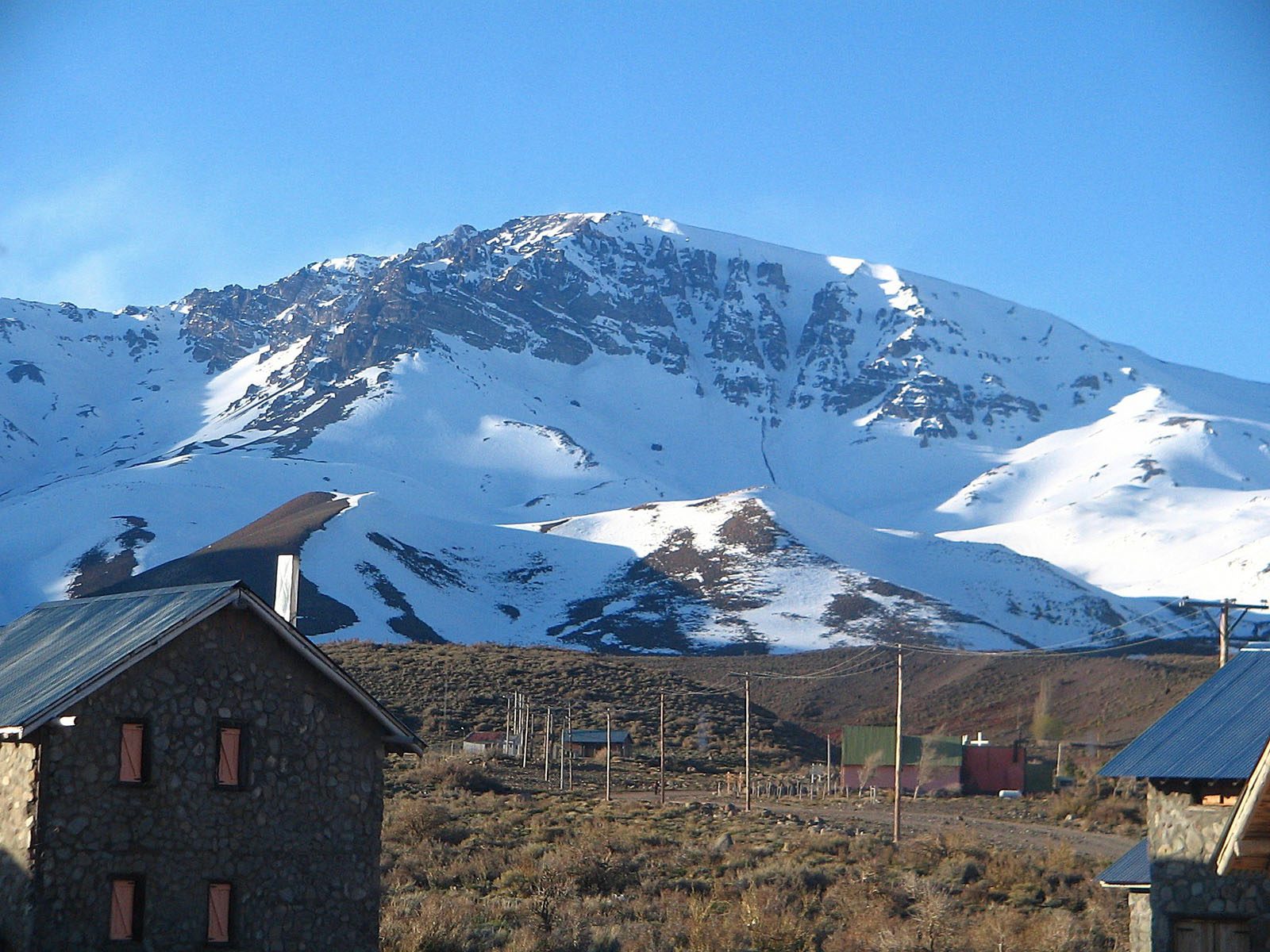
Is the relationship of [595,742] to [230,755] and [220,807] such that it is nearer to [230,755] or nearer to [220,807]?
[230,755]

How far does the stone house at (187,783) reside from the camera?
1845cm

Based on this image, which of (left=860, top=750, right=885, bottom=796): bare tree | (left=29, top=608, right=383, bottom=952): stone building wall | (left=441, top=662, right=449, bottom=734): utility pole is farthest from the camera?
(left=441, top=662, right=449, bottom=734): utility pole

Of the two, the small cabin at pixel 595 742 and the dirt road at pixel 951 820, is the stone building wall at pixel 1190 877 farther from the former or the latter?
the small cabin at pixel 595 742

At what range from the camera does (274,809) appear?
802 inches

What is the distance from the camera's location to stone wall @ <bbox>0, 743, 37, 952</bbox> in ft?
59.7

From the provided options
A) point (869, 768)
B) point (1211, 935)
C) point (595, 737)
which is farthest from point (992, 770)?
point (1211, 935)

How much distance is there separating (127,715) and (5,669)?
313 centimetres

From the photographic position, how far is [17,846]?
60.2 feet

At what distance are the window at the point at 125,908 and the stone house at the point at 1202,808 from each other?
37.3 ft

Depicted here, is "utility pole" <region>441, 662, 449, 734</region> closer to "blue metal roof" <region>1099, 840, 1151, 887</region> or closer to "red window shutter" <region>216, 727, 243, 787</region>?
"blue metal roof" <region>1099, 840, 1151, 887</region>

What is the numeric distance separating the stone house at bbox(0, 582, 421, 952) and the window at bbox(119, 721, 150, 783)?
0.06ft

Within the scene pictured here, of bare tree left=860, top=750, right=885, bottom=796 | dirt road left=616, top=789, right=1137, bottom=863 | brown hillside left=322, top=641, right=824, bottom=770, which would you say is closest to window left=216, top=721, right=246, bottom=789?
dirt road left=616, top=789, right=1137, bottom=863

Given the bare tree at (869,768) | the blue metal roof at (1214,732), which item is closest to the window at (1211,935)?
the blue metal roof at (1214,732)

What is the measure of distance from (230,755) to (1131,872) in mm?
13002
